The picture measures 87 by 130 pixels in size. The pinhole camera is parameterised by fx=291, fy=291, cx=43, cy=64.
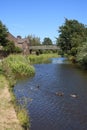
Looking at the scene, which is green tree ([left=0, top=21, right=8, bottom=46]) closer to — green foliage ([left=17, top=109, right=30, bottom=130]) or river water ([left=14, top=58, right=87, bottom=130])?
river water ([left=14, top=58, right=87, bottom=130])

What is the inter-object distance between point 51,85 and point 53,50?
11306 cm

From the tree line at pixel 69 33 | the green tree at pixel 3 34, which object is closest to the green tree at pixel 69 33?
the tree line at pixel 69 33

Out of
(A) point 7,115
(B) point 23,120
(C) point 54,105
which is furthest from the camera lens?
(C) point 54,105

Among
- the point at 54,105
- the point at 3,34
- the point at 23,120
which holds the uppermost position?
the point at 3,34

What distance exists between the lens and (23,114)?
15438 millimetres

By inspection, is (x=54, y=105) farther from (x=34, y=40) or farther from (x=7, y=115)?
(x=34, y=40)

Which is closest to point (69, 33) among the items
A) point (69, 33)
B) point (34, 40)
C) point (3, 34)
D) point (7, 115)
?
point (69, 33)

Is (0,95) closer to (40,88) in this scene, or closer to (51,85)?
(40,88)

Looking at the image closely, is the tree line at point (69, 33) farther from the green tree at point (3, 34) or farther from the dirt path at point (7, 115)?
the dirt path at point (7, 115)

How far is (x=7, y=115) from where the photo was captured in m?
15.6

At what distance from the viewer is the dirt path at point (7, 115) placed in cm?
1373

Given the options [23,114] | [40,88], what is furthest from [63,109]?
[40,88]

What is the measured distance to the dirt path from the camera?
45.0 feet

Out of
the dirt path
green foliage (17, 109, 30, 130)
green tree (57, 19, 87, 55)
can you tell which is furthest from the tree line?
green foliage (17, 109, 30, 130)
